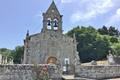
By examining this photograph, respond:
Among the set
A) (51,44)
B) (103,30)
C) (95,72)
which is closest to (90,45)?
(103,30)

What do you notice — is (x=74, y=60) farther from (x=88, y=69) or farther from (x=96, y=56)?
(x=96, y=56)

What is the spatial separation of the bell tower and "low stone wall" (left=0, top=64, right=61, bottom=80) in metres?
20.1

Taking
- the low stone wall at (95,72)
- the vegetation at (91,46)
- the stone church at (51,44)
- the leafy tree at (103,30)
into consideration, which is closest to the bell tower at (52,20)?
the stone church at (51,44)

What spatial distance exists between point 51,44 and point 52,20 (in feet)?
10.9

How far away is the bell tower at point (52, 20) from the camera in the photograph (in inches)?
1425

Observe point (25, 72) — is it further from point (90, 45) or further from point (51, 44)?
point (90, 45)

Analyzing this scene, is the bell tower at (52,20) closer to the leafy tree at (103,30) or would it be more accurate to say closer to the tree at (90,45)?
the tree at (90,45)

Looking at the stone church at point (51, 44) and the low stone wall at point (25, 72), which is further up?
the stone church at point (51, 44)

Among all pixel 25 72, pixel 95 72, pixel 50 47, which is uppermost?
pixel 50 47

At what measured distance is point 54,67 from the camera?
16.5 meters

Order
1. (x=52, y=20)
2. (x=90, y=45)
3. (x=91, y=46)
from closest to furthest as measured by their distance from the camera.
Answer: (x=52, y=20), (x=91, y=46), (x=90, y=45)

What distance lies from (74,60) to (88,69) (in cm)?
1794

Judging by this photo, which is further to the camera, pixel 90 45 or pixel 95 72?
pixel 90 45

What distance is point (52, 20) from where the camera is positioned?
3622 centimetres
